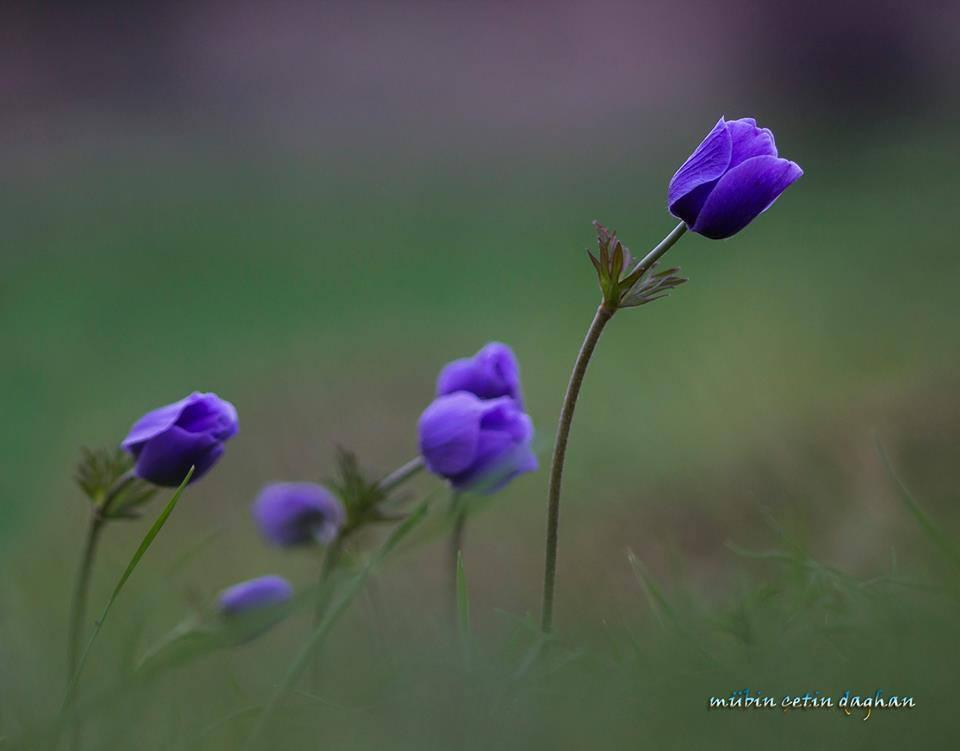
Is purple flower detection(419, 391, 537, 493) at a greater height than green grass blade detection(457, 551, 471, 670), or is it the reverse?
purple flower detection(419, 391, 537, 493)

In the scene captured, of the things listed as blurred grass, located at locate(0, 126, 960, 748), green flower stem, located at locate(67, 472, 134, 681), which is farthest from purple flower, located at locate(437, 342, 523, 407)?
green flower stem, located at locate(67, 472, 134, 681)

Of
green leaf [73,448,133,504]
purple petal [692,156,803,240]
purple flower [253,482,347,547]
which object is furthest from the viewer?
purple flower [253,482,347,547]

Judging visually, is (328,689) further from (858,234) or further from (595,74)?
(595,74)

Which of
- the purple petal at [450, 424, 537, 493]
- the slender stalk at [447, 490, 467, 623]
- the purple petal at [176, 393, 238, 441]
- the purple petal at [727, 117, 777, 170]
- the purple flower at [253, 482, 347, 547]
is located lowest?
the slender stalk at [447, 490, 467, 623]

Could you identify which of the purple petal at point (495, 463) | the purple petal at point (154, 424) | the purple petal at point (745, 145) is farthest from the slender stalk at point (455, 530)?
the purple petal at point (745, 145)

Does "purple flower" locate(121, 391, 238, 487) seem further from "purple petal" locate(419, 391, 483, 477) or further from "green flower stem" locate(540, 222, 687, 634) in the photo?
"green flower stem" locate(540, 222, 687, 634)

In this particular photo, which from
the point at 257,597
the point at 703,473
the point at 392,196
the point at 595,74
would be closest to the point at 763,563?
the point at 257,597

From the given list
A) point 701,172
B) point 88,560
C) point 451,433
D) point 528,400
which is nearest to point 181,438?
point 88,560

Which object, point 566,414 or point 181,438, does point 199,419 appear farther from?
point 566,414
